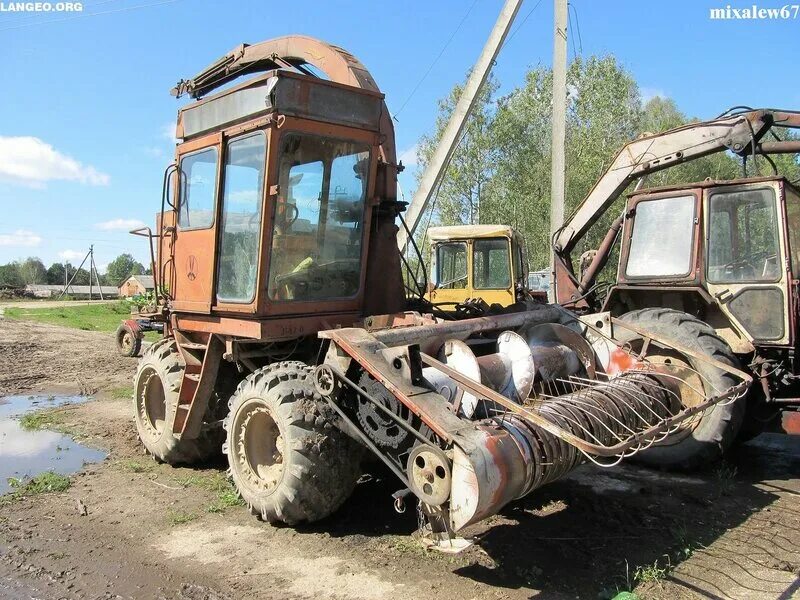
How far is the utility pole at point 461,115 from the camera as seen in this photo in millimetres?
11773

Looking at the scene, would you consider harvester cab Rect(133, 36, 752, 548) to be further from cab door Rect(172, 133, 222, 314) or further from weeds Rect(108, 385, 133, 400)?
weeds Rect(108, 385, 133, 400)

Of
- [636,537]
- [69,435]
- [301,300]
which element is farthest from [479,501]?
[69,435]

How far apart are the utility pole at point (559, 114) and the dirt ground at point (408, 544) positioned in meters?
7.06

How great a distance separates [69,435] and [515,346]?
543 centimetres

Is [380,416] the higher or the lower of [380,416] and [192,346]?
the lower

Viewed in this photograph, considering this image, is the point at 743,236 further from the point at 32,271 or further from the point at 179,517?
the point at 32,271

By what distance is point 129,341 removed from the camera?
43.6ft

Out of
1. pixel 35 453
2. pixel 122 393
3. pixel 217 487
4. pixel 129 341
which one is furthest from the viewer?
pixel 129 341

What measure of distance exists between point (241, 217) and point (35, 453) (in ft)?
11.9

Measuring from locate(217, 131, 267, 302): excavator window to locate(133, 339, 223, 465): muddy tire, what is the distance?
1.19 m

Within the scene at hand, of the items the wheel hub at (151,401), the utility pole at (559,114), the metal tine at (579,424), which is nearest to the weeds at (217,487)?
the wheel hub at (151,401)

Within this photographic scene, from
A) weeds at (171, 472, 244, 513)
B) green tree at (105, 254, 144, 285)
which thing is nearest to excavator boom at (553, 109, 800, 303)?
weeds at (171, 472, 244, 513)

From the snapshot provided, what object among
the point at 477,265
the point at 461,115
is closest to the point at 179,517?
the point at 477,265

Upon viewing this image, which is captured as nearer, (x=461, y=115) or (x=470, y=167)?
(x=461, y=115)
